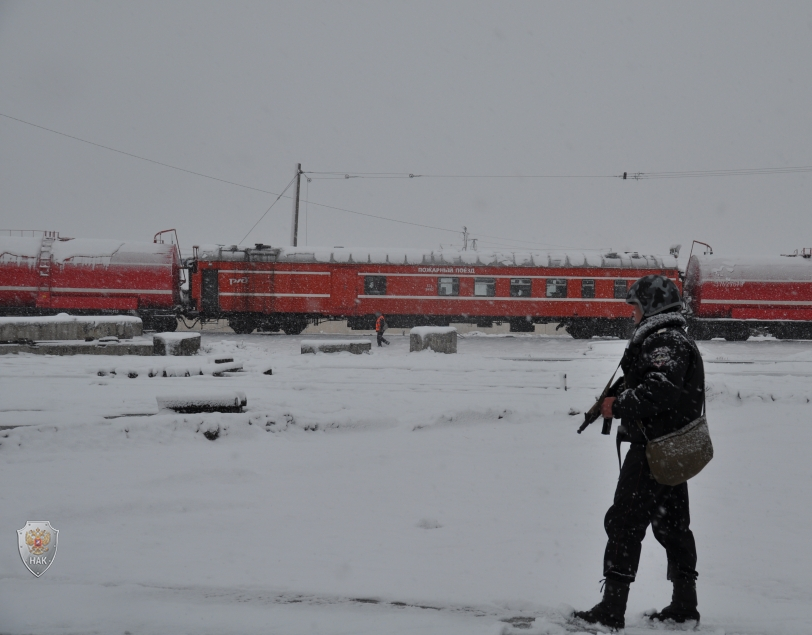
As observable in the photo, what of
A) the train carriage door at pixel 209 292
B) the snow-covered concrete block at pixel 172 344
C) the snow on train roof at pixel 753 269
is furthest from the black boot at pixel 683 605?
the snow on train roof at pixel 753 269

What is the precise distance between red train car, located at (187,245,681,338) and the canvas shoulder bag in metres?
22.8

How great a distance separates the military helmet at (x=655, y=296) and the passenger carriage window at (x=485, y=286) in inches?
896

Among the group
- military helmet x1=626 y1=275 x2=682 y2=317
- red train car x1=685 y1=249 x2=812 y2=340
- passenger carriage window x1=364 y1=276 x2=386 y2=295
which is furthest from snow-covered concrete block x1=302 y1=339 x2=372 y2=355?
red train car x1=685 y1=249 x2=812 y2=340

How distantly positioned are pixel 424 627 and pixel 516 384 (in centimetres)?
833

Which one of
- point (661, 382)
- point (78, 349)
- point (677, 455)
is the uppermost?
point (661, 382)

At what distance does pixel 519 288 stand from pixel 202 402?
66.7 ft

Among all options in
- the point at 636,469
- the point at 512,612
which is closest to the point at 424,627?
the point at 512,612

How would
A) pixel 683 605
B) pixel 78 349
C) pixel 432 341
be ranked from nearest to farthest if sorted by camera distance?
pixel 683 605 < pixel 78 349 < pixel 432 341

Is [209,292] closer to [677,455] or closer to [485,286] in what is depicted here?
[485,286]

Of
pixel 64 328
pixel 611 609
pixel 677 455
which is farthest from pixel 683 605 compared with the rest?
pixel 64 328

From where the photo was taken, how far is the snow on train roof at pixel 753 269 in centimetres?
2550

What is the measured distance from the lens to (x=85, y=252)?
24.5 m

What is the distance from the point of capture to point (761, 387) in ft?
34.8

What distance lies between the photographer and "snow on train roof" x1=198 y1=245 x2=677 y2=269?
84.8 feet
